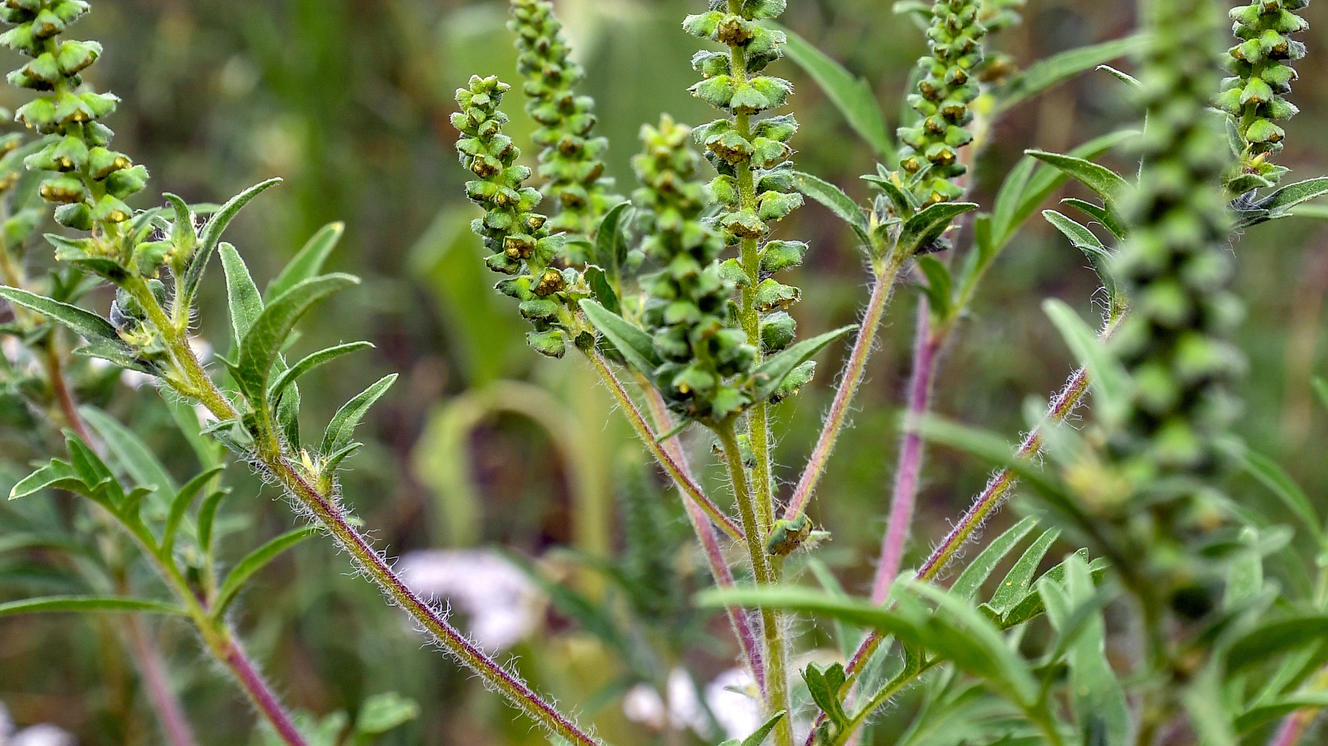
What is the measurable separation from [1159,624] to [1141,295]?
0.87ft

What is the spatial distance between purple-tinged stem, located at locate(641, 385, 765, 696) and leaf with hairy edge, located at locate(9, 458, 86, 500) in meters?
0.70

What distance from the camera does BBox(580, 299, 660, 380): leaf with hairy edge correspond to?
3.57ft

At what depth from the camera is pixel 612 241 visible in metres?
1.30

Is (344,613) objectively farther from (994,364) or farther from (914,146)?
(914,146)

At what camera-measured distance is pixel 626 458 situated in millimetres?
2418

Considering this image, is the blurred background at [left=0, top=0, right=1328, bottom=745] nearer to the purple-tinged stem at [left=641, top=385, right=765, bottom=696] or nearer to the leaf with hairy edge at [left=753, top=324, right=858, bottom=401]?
the purple-tinged stem at [left=641, top=385, right=765, bottom=696]

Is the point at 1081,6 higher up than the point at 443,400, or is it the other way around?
the point at 1081,6

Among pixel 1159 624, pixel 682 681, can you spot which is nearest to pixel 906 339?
pixel 682 681

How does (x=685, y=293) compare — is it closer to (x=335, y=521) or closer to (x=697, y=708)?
(x=335, y=521)

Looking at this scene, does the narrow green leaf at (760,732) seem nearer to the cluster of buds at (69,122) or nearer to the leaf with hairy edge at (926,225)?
the leaf with hairy edge at (926,225)

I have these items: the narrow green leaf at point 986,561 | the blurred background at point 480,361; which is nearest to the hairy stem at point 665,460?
the narrow green leaf at point 986,561

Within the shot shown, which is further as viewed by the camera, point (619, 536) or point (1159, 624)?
point (619, 536)

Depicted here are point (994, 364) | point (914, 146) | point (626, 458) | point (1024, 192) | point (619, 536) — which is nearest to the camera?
point (914, 146)

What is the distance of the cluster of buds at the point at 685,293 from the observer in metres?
0.94
